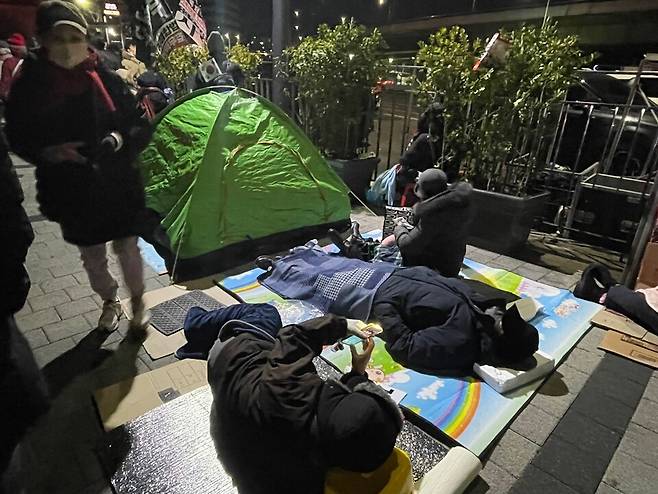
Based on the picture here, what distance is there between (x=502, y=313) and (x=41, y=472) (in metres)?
2.48

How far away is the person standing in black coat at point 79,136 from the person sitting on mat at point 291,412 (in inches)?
44.3

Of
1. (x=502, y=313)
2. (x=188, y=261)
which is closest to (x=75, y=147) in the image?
(x=188, y=261)

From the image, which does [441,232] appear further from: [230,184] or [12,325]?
[12,325]

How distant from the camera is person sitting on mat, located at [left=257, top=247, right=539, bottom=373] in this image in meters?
2.32

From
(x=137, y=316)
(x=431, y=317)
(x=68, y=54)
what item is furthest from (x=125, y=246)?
(x=431, y=317)

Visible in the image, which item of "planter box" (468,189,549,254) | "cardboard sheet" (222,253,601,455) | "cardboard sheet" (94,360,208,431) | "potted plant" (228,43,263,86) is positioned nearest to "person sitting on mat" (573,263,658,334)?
"cardboard sheet" (222,253,601,455)

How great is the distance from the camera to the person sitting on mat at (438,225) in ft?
9.68

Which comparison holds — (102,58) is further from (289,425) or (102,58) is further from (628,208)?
(628,208)

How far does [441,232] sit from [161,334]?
212cm

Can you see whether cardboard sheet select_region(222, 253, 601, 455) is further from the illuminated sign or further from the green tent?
the illuminated sign

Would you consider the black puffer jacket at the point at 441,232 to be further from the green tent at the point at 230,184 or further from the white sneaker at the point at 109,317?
the white sneaker at the point at 109,317

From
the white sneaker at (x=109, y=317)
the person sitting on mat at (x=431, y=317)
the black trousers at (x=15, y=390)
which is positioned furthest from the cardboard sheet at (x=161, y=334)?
the black trousers at (x=15, y=390)

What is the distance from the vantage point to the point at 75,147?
2.14 m

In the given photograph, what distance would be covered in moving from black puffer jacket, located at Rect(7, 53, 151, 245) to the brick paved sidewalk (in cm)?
19
